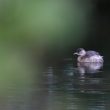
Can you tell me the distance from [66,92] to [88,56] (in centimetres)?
260

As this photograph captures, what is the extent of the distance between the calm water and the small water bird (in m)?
0.77

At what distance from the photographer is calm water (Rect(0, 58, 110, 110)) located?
337 centimetres

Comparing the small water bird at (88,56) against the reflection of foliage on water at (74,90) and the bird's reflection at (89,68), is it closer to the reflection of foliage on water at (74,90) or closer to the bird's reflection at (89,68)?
the bird's reflection at (89,68)

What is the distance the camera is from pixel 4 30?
217 cm

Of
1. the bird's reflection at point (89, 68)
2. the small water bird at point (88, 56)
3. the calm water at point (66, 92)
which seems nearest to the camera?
the calm water at point (66, 92)

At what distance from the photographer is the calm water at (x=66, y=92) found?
337 centimetres

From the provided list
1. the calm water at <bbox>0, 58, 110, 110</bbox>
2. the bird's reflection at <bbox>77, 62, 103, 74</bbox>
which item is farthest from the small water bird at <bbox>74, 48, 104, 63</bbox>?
the calm water at <bbox>0, 58, 110, 110</bbox>

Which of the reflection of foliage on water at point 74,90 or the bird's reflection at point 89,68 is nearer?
the reflection of foliage on water at point 74,90

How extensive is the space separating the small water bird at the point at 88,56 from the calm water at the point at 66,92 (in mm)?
765

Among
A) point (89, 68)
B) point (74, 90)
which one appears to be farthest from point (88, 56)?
point (74, 90)

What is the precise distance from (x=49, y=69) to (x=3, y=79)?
154 cm

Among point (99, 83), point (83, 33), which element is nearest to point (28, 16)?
point (83, 33)

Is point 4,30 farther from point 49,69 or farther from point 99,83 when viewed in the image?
point 49,69

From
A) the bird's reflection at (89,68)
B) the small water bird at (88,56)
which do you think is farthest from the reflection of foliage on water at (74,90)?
the small water bird at (88,56)
